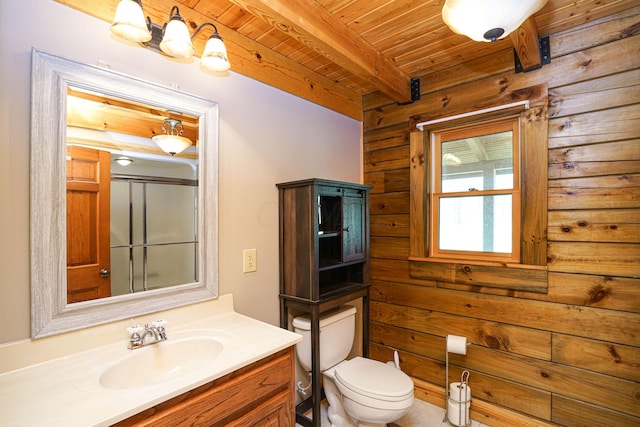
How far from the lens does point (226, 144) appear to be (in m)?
1.64

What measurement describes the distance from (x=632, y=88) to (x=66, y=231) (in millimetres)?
2679

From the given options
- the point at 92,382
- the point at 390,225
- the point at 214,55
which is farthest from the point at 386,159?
the point at 92,382

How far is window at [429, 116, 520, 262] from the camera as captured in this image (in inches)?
77.4

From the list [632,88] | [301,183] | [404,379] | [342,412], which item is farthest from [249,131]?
[632,88]

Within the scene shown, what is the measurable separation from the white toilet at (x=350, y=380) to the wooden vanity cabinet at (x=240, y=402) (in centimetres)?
48

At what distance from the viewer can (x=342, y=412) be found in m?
1.86

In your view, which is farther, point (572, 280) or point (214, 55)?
point (572, 280)

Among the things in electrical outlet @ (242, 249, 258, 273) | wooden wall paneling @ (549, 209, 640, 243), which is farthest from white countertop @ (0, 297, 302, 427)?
wooden wall paneling @ (549, 209, 640, 243)

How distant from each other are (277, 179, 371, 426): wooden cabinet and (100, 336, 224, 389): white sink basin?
0.60 meters

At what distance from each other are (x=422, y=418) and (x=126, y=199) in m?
2.19

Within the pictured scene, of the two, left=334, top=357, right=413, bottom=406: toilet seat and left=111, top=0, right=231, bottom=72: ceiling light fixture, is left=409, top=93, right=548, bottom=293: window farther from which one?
left=111, top=0, right=231, bottom=72: ceiling light fixture

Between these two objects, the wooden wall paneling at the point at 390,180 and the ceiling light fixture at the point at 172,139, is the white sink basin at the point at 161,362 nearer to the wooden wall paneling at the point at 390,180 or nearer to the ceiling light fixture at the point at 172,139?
the ceiling light fixture at the point at 172,139

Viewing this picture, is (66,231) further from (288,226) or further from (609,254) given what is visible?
(609,254)

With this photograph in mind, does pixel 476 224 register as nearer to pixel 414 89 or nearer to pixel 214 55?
pixel 414 89
